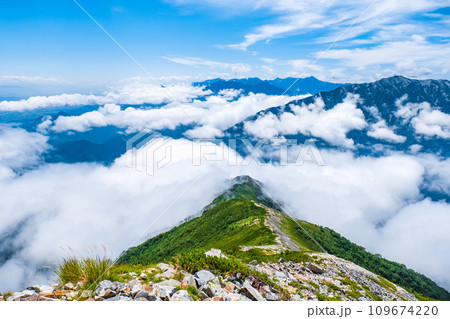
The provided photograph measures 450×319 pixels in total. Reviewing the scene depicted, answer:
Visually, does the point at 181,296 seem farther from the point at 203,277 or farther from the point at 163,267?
the point at 163,267

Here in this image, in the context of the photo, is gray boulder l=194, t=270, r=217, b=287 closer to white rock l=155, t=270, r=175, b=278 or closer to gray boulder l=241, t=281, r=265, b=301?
white rock l=155, t=270, r=175, b=278

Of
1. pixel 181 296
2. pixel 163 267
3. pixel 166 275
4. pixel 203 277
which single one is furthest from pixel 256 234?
pixel 181 296

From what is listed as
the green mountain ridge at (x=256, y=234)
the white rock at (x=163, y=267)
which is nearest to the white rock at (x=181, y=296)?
the white rock at (x=163, y=267)

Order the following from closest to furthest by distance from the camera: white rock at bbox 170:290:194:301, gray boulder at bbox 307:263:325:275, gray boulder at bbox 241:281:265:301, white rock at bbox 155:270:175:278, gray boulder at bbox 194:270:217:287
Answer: white rock at bbox 170:290:194:301
gray boulder at bbox 241:281:265:301
gray boulder at bbox 194:270:217:287
white rock at bbox 155:270:175:278
gray boulder at bbox 307:263:325:275

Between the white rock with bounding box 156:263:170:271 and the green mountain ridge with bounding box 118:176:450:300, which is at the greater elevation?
the white rock with bounding box 156:263:170:271

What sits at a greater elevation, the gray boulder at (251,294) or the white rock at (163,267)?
the gray boulder at (251,294)

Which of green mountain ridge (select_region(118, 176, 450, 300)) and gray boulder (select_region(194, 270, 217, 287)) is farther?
green mountain ridge (select_region(118, 176, 450, 300))

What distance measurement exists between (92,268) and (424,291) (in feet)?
544

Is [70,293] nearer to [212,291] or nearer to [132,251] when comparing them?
[212,291]

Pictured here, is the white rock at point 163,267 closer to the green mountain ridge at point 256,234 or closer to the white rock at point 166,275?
the white rock at point 166,275

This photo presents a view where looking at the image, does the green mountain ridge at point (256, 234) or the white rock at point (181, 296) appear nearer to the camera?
the white rock at point (181, 296)

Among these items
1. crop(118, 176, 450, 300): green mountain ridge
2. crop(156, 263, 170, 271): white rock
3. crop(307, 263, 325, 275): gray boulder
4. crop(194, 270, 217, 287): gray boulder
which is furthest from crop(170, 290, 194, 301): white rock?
crop(118, 176, 450, 300): green mountain ridge
